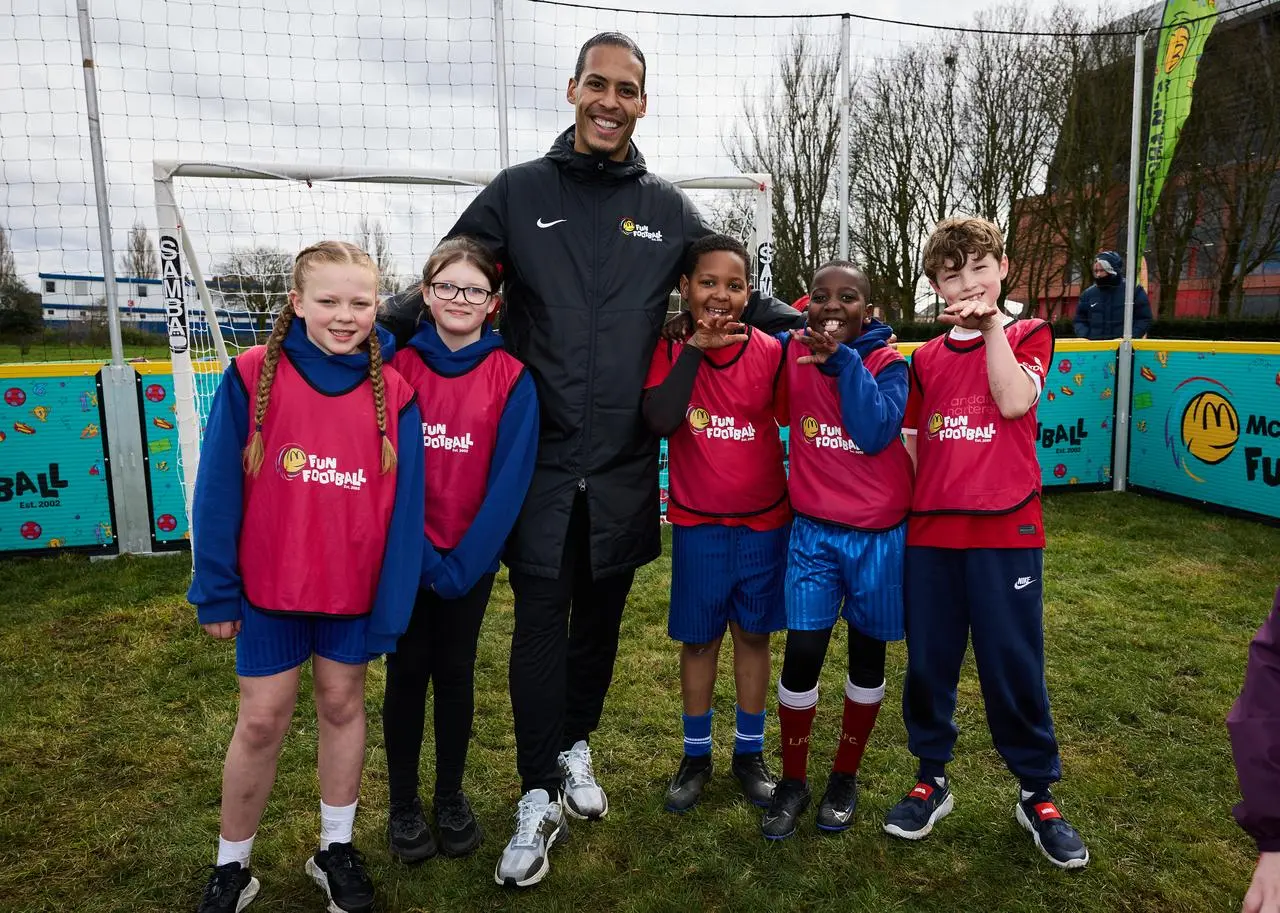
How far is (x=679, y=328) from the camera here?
2549 millimetres

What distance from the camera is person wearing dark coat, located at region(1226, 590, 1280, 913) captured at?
3.11 ft

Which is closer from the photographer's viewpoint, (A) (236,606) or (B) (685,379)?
(A) (236,606)

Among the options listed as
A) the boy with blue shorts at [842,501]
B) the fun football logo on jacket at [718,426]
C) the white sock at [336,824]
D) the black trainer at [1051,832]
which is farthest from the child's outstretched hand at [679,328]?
the black trainer at [1051,832]

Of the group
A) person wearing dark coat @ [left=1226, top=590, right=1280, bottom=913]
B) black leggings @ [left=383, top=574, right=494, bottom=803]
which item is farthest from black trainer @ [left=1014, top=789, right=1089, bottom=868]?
black leggings @ [left=383, top=574, right=494, bottom=803]

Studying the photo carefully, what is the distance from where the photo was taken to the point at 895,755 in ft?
9.79

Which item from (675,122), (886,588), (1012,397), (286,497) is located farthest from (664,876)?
(675,122)

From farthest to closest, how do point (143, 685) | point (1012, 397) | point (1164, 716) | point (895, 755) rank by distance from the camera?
point (143, 685), point (1164, 716), point (895, 755), point (1012, 397)

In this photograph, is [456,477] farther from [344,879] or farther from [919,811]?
[919,811]

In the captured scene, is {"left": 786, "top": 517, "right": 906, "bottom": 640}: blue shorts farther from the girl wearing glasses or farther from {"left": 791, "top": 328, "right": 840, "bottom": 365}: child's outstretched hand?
the girl wearing glasses

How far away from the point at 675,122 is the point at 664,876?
511cm

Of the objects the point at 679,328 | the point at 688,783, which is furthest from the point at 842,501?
the point at 688,783

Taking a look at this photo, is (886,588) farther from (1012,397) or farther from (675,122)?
(675,122)

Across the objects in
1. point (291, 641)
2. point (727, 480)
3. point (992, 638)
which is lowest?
point (992, 638)

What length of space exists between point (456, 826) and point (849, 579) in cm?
137
